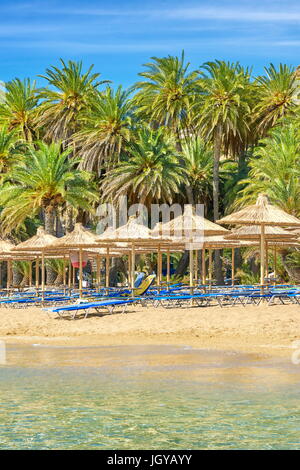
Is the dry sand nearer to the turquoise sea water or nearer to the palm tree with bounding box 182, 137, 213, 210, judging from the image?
the turquoise sea water

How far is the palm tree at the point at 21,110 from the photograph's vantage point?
162 ft

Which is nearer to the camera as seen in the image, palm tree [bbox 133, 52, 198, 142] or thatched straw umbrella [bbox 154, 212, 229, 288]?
thatched straw umbrella [bbox 154, 212, 229, 288]

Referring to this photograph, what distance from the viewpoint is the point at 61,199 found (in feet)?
136

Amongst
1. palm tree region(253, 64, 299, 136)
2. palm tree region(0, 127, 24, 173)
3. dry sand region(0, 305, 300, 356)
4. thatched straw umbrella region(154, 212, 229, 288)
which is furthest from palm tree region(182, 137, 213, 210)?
dry sand region(0, 305, 300, 356)

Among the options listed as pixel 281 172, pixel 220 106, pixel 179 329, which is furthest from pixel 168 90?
pixel 179 329

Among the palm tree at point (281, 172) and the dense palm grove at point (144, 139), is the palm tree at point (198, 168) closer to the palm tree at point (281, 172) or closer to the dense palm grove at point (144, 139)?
the dense palm grove at point (144, 139)

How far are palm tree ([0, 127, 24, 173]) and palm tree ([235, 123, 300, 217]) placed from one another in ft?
45.4

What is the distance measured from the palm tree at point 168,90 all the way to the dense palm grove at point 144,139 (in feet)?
0.21

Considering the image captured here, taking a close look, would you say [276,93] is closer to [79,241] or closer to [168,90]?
[168,90]

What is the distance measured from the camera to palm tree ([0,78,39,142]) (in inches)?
1939

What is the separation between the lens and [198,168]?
164ft

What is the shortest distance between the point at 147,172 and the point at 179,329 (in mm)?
23694

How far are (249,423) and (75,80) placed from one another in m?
40.0
